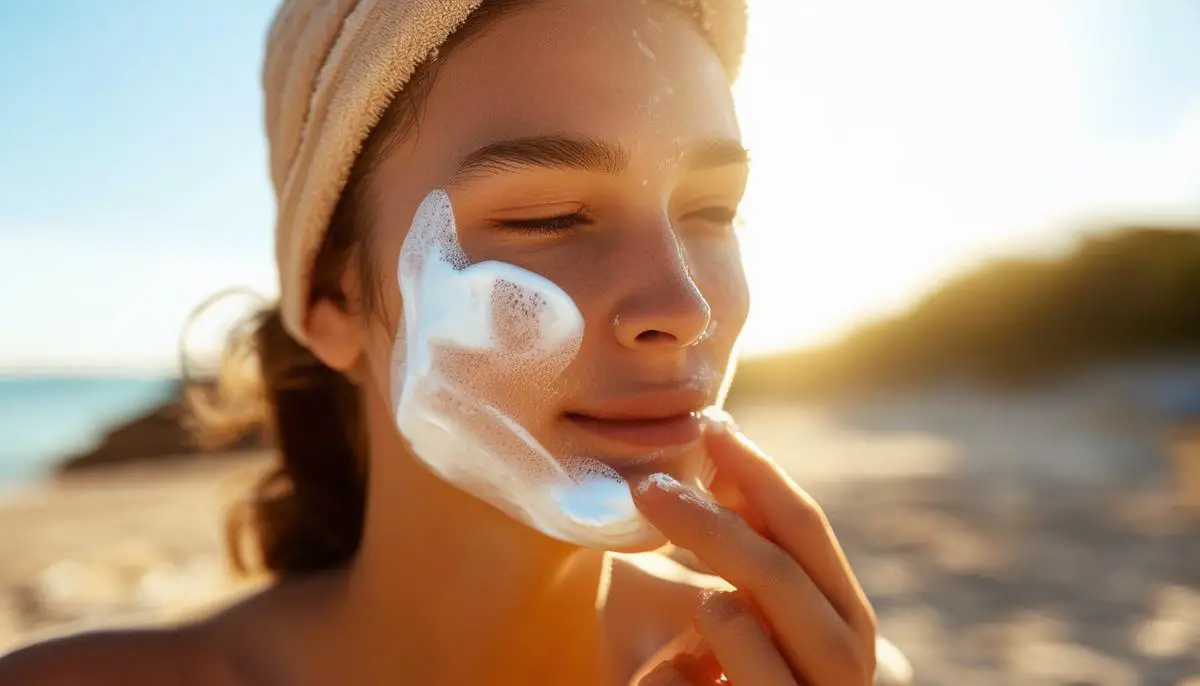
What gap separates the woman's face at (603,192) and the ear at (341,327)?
0.26 meters

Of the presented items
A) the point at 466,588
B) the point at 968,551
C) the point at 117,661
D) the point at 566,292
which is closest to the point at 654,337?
the point at 566,292

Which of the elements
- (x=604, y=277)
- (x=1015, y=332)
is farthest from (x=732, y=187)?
(x=1015, y=332)

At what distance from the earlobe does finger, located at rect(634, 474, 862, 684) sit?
0.70 m

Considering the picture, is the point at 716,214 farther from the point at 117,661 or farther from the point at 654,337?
the point at 117,661

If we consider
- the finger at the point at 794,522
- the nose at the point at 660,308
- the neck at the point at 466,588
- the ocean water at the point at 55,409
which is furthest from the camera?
the ocean water at the point at 55,409

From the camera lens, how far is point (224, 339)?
93.1 inches

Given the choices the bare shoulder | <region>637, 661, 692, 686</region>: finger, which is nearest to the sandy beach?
the bare shoulder

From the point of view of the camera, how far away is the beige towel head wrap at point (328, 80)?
4.84ft

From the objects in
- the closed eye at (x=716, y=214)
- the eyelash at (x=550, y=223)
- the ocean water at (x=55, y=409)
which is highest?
the closed eye at (x=716, y=214)

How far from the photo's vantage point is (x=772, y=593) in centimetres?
132

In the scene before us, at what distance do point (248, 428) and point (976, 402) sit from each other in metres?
12.6

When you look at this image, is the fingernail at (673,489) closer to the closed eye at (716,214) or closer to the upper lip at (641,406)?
the upper lip at (641,406)

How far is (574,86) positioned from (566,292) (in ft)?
1.06

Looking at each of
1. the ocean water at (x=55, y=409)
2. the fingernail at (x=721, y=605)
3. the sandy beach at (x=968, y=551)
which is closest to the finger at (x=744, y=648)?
the fingernail at (x=721, y=605)
